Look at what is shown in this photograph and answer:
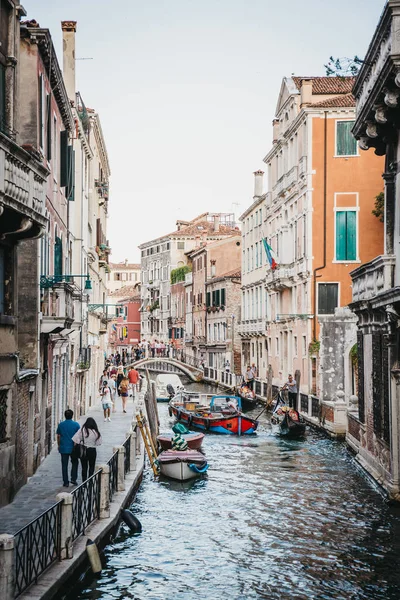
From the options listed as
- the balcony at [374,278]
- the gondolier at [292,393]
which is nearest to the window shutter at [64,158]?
the balcony at [374,278]

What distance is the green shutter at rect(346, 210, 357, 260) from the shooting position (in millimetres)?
35625

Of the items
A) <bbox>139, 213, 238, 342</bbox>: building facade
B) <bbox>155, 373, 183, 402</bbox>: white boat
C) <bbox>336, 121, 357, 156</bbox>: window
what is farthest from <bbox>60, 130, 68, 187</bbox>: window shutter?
<bbox>139, 213, 238, 342</bbox>: building facade

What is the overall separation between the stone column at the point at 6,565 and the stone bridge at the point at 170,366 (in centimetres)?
5486

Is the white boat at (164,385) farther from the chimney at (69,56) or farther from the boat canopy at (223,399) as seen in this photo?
the chimney at (69,56)

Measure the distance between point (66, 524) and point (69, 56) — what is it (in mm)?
20786

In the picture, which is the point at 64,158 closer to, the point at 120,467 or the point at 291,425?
the point at 120,467

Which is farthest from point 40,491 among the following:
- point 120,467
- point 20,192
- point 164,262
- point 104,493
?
point 164,262

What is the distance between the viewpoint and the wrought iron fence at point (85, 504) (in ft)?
38.1

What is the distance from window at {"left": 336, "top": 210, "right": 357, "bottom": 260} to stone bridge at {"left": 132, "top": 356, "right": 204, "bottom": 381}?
29.0 metres

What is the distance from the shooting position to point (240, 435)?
2998cm

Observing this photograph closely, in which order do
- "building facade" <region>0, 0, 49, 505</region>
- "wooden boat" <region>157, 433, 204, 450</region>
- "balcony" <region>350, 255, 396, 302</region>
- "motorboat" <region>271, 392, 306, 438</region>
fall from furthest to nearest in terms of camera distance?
"motorboat" <region>271, 392, 306, 438</region> → "wooden boat" <region>157, 433, 204, 450</region> → "balcony" <region>350, 255, 396, 302</region> → "building facade" <region>0, 0, 49, 505</region>

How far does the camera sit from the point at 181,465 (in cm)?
2005

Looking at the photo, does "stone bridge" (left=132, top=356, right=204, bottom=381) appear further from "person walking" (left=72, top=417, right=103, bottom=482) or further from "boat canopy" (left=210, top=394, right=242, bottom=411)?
"person walking" (left=72, top=417, right=103, bottom=482)

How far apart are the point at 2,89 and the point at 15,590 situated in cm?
759
